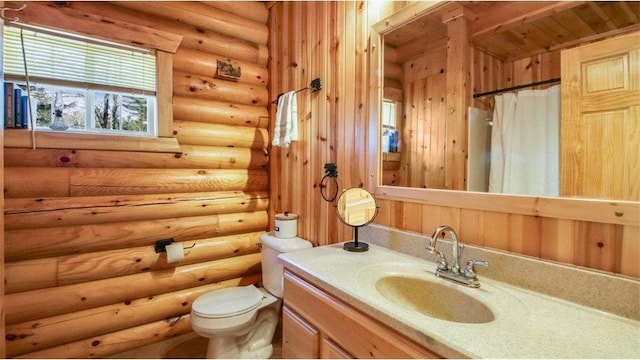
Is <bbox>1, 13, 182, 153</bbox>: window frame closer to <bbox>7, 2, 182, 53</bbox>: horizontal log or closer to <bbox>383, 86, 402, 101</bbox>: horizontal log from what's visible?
<bbox>7, 2, 182, 53</bbox>: horizontal log

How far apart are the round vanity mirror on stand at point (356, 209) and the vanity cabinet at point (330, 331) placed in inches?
15.4

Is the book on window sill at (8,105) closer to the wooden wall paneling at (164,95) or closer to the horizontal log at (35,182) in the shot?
the horizontal log at (35,182)

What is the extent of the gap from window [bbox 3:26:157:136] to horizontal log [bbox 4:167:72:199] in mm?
290

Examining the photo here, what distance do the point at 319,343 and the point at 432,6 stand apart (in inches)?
62.2

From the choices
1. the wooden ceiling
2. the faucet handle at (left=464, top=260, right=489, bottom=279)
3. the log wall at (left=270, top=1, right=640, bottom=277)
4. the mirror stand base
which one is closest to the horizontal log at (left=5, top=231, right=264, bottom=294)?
the log wall at (left=270, top=1, right=640, bottom=277)

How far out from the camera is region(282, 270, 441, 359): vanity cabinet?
876mm

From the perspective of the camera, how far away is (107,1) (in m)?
2.05

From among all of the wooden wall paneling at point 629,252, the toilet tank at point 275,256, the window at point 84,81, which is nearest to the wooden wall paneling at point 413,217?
the wooden wall paneling at point 629,252

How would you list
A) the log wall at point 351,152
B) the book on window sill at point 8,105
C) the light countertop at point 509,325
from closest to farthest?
the light countertop at point 509,325
the log wall at point 351,152
the book on window sill at point 8,105

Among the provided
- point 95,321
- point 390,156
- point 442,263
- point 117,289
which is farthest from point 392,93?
point 95,321

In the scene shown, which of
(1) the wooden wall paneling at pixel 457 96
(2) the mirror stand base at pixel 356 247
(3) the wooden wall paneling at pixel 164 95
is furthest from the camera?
(3) the wooden wall paneling at pixel 164 95

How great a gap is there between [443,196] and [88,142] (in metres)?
2.21

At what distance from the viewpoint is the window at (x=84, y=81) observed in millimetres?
1870

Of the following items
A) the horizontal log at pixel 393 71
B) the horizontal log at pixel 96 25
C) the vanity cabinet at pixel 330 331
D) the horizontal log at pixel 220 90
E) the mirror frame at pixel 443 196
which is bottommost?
the vanity cabinet at pixel 330 331
